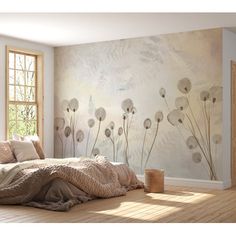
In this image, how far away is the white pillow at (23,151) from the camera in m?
7.71

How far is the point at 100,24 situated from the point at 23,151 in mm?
2540

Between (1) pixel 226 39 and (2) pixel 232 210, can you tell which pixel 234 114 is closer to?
(1) pixel 226 39

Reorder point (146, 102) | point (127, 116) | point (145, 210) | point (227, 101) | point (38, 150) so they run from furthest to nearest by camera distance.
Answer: point (127, 116) → point (146, 102) → point (38, 150) → point (227, 101) → point (145, 210)

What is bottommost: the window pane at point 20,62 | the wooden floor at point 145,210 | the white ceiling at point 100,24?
the wooden floor at point 145,210

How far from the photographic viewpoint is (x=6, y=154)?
7.59 m

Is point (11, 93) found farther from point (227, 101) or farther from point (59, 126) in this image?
point (227, 101)

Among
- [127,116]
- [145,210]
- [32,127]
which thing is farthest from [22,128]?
[145,210]

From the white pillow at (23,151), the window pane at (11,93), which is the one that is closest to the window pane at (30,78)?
the window pane at (11,93)

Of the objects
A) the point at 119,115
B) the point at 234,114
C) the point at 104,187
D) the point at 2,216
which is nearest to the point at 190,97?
the point at 234,114

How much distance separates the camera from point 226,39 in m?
7.91

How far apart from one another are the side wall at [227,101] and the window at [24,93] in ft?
12.6

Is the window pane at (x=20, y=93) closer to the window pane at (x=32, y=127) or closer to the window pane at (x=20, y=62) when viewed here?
the window pane at (x=20, y=62)

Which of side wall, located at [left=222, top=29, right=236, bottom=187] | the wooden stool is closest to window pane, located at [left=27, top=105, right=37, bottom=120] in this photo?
the wooden stool

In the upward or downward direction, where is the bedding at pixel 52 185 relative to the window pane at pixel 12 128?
downward
